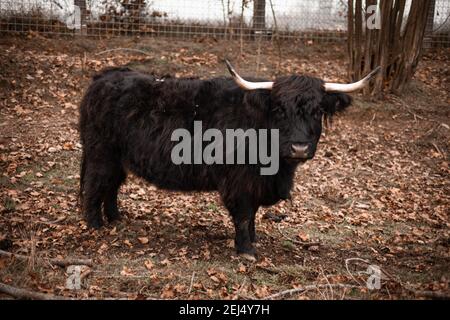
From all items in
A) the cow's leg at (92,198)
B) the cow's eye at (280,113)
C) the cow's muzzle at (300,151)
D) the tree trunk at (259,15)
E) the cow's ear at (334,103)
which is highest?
the tree trunk at (259,15)

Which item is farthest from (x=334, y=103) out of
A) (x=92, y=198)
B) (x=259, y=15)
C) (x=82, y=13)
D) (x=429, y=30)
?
(x=429, y=30)

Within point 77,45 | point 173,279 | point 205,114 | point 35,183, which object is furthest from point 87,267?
point 77,45

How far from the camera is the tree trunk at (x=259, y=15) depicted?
1037cm

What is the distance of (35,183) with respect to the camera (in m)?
6.05

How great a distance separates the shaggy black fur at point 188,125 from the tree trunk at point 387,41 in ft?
14.4

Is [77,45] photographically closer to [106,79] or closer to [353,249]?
[106,79]

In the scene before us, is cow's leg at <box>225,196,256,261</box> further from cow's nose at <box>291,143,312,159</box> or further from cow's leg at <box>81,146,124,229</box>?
cow's leg at <box>81,146,124,229</box>

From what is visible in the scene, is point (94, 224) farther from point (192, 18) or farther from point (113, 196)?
point (192, 18)

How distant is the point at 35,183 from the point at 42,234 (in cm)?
135

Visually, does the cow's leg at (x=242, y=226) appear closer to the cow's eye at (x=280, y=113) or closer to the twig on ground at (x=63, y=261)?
the cow's eye at (x=280, y=113)

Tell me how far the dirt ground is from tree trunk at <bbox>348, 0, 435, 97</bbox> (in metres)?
0.49

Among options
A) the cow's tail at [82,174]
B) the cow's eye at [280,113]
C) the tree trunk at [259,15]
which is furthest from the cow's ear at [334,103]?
the tree trunk at [259,15]

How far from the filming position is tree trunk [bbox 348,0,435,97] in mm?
8547

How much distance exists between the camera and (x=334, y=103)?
471 centimetres
